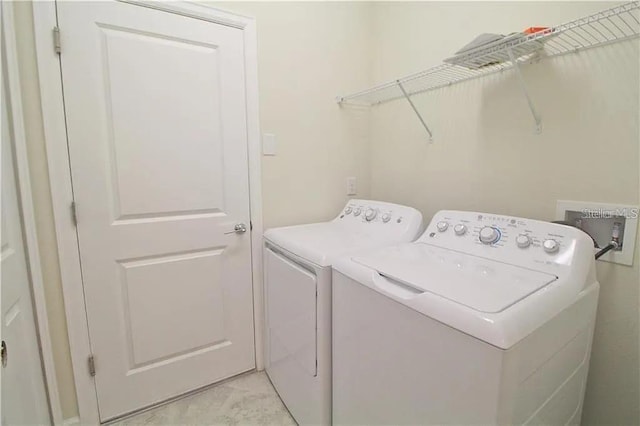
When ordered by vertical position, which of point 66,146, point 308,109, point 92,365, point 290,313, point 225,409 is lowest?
point 225,409

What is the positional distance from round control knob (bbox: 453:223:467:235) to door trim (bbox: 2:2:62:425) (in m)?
1.80

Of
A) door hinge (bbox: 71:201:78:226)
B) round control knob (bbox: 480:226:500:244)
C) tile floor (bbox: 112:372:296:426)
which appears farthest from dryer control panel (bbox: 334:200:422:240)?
door hinge (bbox: 71:201:78:226)

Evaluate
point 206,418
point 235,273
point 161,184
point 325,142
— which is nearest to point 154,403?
point 206,418

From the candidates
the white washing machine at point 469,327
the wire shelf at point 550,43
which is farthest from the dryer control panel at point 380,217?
the wire shelf at point 550,43

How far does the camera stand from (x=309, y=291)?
129 cm

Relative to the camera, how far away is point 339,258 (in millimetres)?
1186

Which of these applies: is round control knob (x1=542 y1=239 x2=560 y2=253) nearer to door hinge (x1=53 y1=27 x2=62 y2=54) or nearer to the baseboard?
door hinge (x1=53 y1=27 x2=62 y2=54)

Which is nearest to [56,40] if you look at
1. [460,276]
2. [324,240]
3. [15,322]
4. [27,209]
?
[27,209]

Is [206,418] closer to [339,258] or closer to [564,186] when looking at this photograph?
[339,258]

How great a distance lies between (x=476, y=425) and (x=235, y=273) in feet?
4.47

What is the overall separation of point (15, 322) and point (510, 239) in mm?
1830

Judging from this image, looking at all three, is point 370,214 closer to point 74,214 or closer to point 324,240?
point 324,240

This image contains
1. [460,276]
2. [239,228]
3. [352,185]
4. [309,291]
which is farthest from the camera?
[352,185]

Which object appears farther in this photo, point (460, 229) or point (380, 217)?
point (380, 217)
